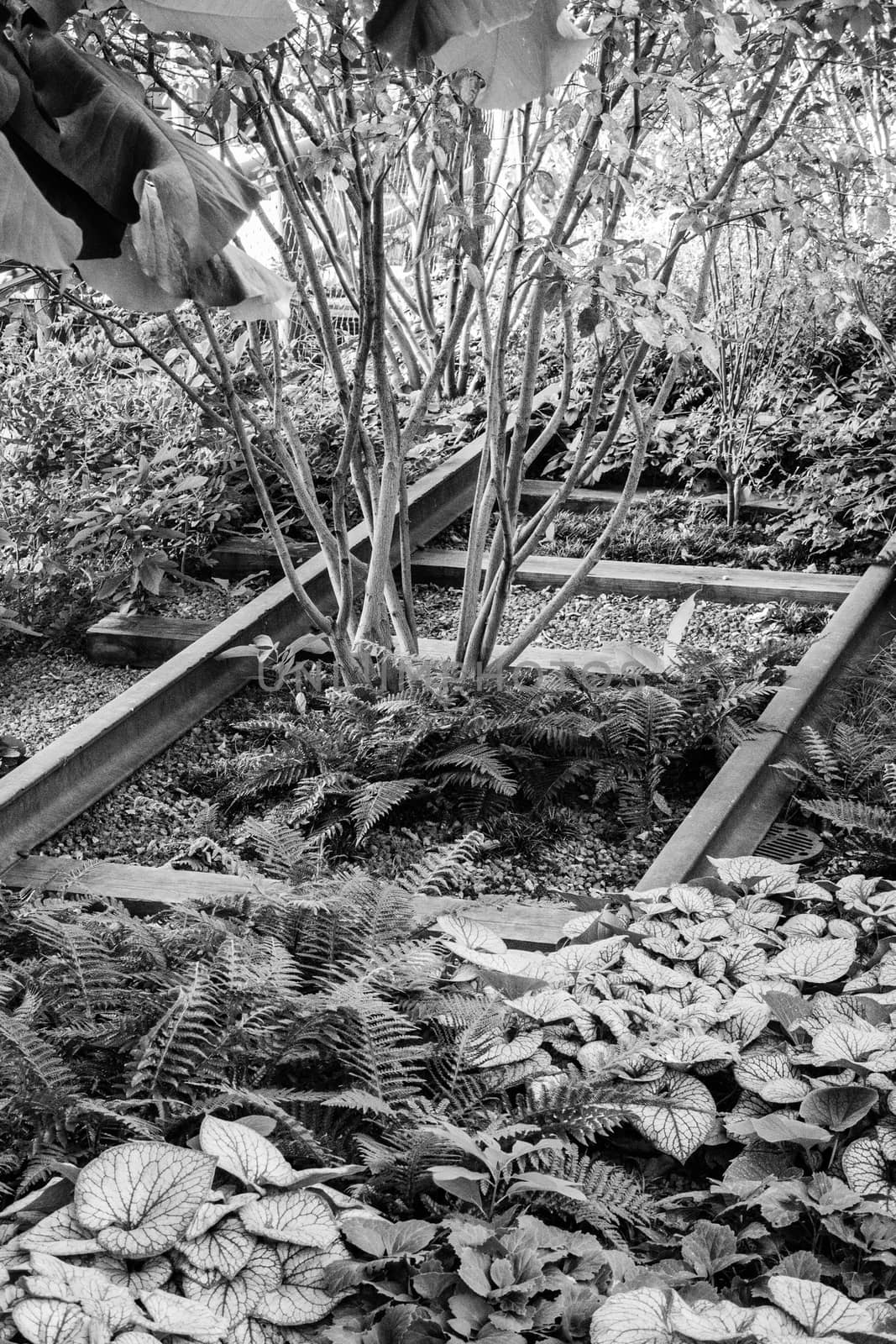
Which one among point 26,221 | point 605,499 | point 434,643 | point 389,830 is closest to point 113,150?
point 26,221

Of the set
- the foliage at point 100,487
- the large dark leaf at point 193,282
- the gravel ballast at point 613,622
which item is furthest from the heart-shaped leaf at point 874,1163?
the foliage at point 100,487

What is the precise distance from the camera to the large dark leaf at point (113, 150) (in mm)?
2525

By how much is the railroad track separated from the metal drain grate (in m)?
0.04

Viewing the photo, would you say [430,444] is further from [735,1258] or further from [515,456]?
[735,1258]

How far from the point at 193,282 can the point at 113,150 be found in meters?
0.48

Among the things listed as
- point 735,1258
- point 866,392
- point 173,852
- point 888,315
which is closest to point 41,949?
point 173,852

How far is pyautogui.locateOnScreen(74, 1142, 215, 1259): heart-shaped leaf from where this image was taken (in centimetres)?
206

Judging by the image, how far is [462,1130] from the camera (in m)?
2.34

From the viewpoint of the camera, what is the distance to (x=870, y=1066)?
2.56m

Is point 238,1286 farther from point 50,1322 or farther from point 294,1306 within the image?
point 50,1322

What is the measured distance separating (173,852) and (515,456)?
5.95 feet

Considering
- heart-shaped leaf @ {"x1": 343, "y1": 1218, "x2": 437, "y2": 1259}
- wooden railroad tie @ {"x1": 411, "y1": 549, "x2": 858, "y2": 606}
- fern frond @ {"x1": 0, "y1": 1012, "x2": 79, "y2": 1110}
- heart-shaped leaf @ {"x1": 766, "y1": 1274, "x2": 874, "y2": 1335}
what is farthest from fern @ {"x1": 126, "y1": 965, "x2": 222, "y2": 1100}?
wooden railroad tie @ {"x1": 411, "y1": 549, "x2": 858, "y2": 606}

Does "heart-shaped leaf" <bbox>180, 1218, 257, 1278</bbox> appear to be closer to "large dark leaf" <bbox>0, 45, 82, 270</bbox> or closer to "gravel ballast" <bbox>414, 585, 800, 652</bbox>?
"large dark leaf" <bbox>0, 45, 82, 270</bbox>

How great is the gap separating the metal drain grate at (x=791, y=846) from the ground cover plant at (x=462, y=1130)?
0.60 metres
